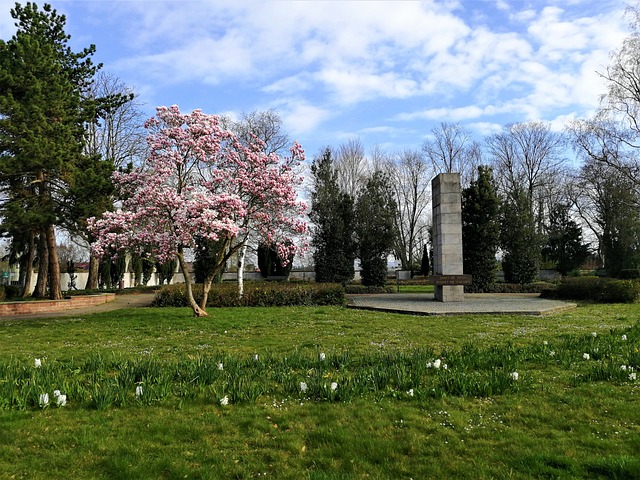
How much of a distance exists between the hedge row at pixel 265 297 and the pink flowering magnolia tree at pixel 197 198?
4576 millimetres

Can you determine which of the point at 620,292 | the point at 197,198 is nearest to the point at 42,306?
the point at 197,198

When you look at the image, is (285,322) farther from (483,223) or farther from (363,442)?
(483,223)

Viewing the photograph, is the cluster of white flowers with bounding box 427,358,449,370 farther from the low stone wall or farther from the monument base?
the low stone wall

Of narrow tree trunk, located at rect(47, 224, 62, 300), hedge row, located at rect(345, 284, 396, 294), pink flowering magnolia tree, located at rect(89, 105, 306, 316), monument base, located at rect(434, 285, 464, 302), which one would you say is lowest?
hedge row, located at rect(345, 284, 396, 294)

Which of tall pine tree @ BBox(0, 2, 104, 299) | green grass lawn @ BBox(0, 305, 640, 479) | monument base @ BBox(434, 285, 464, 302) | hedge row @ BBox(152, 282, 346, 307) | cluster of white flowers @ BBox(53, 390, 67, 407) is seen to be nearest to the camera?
green grass lawn @ BBox(0, 305, 640, 479)

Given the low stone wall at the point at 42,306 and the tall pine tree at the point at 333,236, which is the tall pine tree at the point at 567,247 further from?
the low stone wall at the point at 42,306

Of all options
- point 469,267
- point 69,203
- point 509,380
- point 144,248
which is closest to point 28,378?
point 509,380

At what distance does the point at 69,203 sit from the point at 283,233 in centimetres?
841

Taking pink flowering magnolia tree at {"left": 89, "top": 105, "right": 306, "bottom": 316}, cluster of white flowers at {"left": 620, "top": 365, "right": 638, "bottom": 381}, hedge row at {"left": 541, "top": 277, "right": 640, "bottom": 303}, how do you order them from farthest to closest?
hedge row at {"left": 541, "top": 277, "right": 640, "bottom": 303} < pink flowering magnolia tree at {"left": 89, "top": 105, "right": 306, "bottom": 316} < cluster of white flowers at {"left": 620, "top": 365, "right": 638, "bottom": 381}

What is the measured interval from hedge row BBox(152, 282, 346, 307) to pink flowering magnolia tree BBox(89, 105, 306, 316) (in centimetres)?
458

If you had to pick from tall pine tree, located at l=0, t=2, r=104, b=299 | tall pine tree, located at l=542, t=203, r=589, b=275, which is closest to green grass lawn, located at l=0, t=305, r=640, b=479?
tall pine tree, located at l=0, t=2, r=104, b=299

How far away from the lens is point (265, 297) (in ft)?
61.2

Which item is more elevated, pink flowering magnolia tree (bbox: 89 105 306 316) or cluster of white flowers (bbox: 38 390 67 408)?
pink flowering magnolia tree (bbox: 89 105 306 316)

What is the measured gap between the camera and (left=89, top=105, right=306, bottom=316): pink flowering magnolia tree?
473 inches
